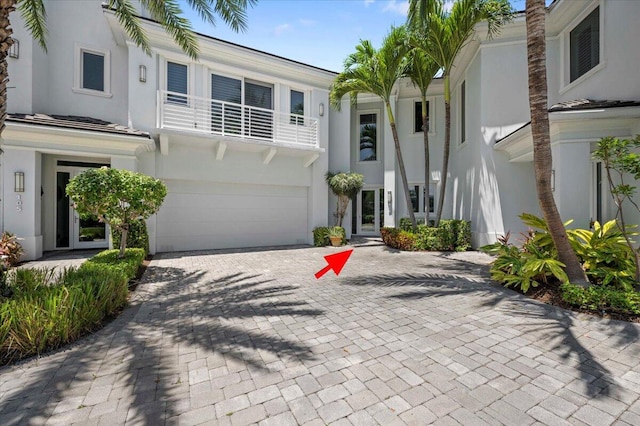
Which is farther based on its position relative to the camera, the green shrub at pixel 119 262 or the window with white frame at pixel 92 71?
the window with white frame at pixel 92 71

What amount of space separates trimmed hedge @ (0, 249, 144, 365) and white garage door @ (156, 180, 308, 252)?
6.06 metres

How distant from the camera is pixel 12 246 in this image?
840 cm

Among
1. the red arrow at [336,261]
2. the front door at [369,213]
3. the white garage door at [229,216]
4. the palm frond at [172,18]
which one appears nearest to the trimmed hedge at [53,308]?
the red arrow at [336,261]

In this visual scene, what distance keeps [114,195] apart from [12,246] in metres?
4.49

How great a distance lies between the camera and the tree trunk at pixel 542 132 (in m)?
5.58

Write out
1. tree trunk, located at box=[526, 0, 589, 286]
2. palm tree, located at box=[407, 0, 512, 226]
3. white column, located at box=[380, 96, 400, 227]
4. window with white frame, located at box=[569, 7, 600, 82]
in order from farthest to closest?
white column, located at box=[380, 96, 400, 227] → palm tree, located at box=[407, 0, 512, 226] → window with white frame, located at box=[569, 7, 600, 82] → tree trunk, located at box=[526, 0, 589, 286]

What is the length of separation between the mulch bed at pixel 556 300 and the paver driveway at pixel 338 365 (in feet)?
0.93

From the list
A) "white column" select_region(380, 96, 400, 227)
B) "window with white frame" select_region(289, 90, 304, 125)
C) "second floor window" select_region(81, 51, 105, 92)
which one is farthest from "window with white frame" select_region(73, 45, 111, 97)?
"white column" select_region(380, 96, 400, 227)

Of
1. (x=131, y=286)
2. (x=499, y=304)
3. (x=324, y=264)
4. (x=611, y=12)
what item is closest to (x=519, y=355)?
(x=499, y=304)

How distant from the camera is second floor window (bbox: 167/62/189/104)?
→ 11258 mm

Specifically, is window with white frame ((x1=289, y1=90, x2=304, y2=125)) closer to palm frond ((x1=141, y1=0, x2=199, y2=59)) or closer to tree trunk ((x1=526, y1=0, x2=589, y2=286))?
palm frond ((x1=141, y1=0, x2=199, y2=59))

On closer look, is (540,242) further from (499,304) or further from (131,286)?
(131,286)

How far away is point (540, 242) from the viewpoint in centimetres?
668

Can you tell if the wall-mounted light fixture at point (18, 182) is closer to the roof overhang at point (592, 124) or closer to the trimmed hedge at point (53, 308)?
the trimmed hedge at point (53, 308)
